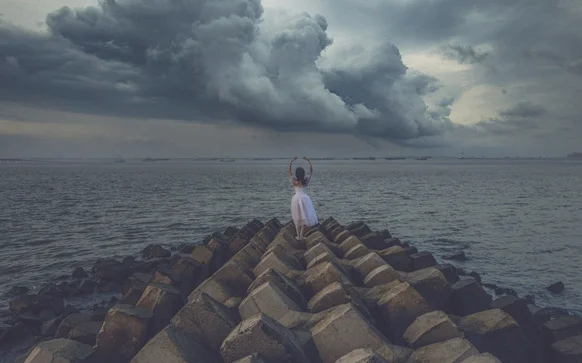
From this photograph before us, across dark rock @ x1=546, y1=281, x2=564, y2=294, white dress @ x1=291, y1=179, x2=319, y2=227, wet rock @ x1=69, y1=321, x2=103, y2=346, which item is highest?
white dress @ x1=291, y1=179, x2=319, y2=227

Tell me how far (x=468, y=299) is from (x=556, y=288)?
6.24 meters

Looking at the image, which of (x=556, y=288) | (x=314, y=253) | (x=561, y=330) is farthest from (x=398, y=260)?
(x=556, y=288)

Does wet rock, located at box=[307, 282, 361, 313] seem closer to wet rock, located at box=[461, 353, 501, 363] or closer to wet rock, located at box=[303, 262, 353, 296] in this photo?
wet rock, located at box=[303, 262, 353, 296]

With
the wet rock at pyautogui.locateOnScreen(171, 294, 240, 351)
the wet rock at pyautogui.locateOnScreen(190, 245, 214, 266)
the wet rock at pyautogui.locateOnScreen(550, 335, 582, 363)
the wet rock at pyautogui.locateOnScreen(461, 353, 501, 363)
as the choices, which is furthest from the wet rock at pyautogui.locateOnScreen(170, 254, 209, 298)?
the wet rock at pyautogui.locateOnScreen(550, 335, 582, 363)

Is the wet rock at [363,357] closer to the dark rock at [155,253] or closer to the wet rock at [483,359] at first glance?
the wet rock at [483,359]

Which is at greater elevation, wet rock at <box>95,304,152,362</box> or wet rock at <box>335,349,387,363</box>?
Result: wet rock at <box>335,349,387,363</box>

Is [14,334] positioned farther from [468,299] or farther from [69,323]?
[468,299]

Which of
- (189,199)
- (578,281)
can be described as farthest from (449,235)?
(189,199)

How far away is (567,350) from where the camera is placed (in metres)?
5.46

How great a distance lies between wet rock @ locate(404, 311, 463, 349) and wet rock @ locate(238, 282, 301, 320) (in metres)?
1.36

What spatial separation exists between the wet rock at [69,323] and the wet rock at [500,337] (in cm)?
520

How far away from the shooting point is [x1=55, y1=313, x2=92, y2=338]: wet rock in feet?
21.2

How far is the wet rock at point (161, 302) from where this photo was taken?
577cm

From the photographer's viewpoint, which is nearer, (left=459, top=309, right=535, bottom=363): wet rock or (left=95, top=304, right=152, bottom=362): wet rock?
(left=95, top=304, right=152, bottom=362): wet rock
